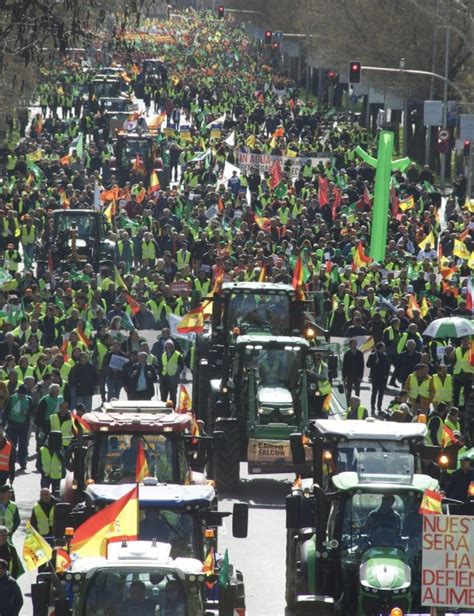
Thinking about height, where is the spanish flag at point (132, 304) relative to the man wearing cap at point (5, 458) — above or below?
below

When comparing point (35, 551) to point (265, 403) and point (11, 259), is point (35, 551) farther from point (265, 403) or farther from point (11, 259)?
point (11, 259)

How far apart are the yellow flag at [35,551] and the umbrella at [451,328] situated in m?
13.1

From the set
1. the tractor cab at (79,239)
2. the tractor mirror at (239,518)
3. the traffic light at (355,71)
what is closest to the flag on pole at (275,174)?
the traffic light at (355,71)

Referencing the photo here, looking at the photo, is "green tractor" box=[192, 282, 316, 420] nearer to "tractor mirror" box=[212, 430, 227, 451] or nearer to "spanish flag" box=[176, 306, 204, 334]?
"spanish flag" box=[176, 306, 204, 334]

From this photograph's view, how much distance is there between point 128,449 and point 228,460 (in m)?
6.15

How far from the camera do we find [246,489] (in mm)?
25922

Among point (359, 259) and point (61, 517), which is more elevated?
point (61, 517)

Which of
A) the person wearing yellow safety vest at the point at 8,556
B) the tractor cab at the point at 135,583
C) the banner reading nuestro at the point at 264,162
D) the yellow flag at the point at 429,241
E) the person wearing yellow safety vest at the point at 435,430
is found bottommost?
the banner reading nuestro at the point at 264,162

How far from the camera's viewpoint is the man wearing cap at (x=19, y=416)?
2633 cm

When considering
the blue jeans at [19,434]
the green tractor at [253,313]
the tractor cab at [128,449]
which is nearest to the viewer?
the tractor cab at [128,449]

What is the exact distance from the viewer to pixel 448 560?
1427cm

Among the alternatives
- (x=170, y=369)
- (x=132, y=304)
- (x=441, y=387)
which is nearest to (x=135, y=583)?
(x=441, y=387)

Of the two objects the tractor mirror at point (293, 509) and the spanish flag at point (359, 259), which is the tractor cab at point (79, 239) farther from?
the tractor mirror at point (293, 509)

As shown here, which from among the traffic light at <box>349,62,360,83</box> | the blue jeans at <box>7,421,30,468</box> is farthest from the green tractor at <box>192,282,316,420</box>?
the traffic light at <box>349,62,360,83</box>
